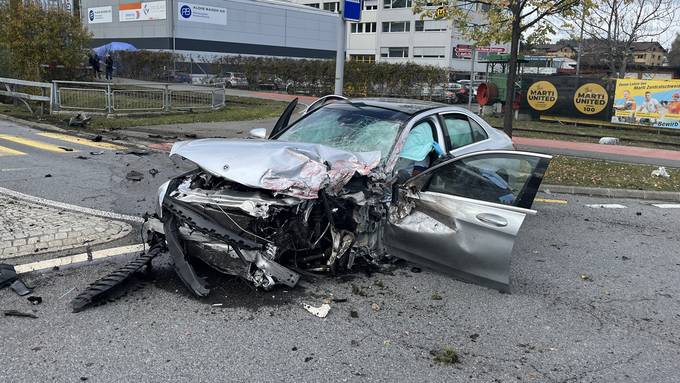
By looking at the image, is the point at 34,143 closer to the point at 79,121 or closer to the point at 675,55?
the point at 79,121

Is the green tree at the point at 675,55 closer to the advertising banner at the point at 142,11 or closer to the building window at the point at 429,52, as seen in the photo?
the building window at the point at 429,52

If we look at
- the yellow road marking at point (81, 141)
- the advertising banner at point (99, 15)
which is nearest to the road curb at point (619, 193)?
the yellow road marking at point (81, 141)

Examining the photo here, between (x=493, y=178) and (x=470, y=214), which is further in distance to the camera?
(x=493, y=178)

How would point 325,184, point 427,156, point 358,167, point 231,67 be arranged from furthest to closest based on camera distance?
point 231,67
point 427,156
point 358,167
point 325,184

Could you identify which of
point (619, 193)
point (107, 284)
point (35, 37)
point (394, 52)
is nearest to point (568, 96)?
point (619, 193)

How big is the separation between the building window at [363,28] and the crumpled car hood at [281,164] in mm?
66913

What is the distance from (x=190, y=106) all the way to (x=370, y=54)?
5319cm

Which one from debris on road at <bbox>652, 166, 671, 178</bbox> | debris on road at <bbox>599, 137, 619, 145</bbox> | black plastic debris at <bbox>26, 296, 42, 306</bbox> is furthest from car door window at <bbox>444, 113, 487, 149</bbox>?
debris on road at <bbox>599, 137, 619, 145</bbox>

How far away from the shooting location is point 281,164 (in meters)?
4.38

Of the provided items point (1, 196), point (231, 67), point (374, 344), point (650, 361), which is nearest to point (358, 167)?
point (374, 344)

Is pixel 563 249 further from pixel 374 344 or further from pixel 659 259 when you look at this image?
pixel 374 344

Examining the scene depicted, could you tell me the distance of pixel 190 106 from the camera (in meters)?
18.8

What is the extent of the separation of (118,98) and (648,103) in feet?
58.6

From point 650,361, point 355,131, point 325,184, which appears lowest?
point 650,361
